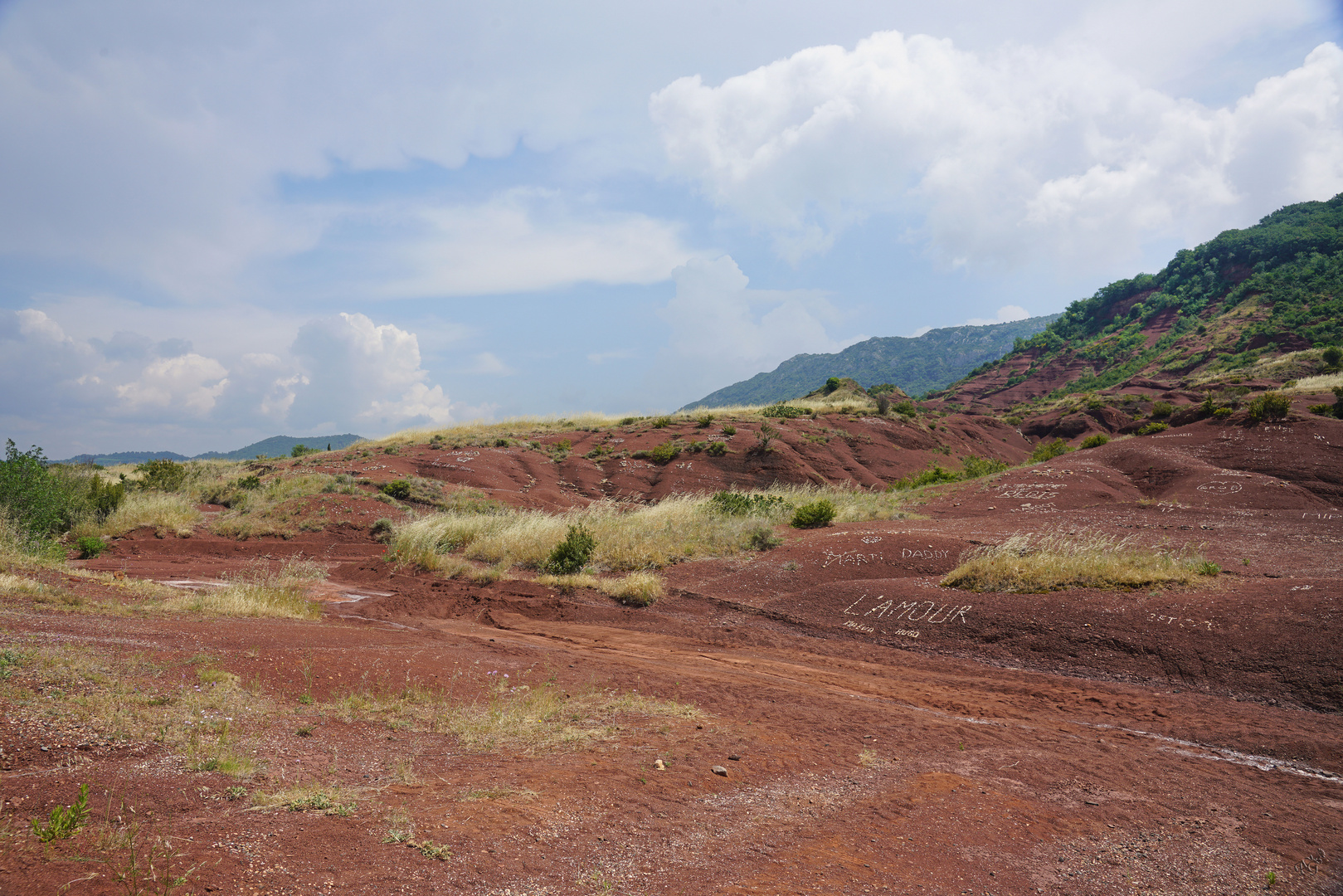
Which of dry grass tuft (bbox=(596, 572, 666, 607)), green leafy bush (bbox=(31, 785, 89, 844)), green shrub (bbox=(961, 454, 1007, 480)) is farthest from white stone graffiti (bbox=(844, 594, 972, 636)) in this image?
green shrub (bbox=(961, 454, 1007, 480))

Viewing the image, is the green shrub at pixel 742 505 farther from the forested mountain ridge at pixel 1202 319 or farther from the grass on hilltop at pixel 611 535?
the forested mountain ridge at pixel 1202 319

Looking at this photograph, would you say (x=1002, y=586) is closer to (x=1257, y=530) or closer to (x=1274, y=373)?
(x=1257, y=530)

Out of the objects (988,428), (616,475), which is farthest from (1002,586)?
(988,428)

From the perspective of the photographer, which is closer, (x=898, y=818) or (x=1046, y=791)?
(x=898, y=818)

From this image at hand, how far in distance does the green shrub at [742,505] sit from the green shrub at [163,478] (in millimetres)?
20300

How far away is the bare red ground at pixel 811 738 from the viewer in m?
3.75

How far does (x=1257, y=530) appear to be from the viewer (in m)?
13.4

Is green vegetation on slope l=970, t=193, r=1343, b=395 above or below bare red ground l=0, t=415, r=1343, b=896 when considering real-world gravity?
above

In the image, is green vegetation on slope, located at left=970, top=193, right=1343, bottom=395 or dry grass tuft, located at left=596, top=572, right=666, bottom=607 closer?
dry grass tuft, located at left=596, top=572, right=666, bottom=607

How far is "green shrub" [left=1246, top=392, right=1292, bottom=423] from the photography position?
75.6 feet

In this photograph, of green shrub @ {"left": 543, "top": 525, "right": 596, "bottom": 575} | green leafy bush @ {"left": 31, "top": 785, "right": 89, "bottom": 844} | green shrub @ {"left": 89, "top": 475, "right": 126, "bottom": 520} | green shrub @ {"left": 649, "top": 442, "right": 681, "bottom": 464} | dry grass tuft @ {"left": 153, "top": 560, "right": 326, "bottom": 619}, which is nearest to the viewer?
green leafy bush @ {"left": 31, "top": 785, "right": 89, "bottom": 844}

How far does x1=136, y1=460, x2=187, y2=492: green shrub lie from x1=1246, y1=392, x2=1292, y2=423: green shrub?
131 feet

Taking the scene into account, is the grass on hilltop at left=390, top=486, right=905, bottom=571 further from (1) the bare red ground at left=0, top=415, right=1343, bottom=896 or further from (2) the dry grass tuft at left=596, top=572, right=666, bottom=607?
(2) the dry grass tuft at left=596, top=572, right=666, bottom=607

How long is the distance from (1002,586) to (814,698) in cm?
545
